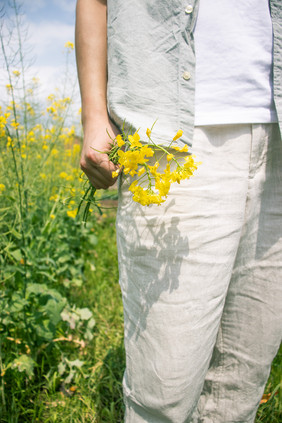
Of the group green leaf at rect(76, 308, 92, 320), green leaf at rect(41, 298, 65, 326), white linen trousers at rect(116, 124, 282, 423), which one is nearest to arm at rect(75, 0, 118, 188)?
white linen trousers at rect(116, 124, 282, 423)

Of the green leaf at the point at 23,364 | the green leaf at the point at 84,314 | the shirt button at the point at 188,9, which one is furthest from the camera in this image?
the green leaf at the point at 84,314

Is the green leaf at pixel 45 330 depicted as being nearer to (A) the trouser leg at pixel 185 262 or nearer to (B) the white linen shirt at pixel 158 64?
(A) the trouser leg at pixel 185 262

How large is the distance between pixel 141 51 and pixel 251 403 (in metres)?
1.06

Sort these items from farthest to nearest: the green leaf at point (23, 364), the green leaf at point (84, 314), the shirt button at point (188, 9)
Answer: the green leaf at point (84, 314), the green leaf at point (23, 364), the shirt button at point (188, 9)

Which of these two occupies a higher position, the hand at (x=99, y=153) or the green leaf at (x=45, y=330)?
the hand at (x=99, y=153)

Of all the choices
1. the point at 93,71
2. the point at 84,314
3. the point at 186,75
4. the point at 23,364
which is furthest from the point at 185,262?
the point at 84,314

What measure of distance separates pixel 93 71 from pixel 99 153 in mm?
245

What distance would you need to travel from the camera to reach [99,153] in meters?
0.79

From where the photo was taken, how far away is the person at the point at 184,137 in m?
0.78

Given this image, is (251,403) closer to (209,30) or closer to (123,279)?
(123,279)

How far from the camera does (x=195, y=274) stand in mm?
800

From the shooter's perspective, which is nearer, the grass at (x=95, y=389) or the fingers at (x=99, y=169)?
the fingers at (x=99, y=169)

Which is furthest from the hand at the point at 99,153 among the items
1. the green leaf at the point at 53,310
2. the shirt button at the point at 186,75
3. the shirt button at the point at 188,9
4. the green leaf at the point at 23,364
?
the green leaf at the point at 23,364

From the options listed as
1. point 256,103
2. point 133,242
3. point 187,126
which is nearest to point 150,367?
point 133,242
